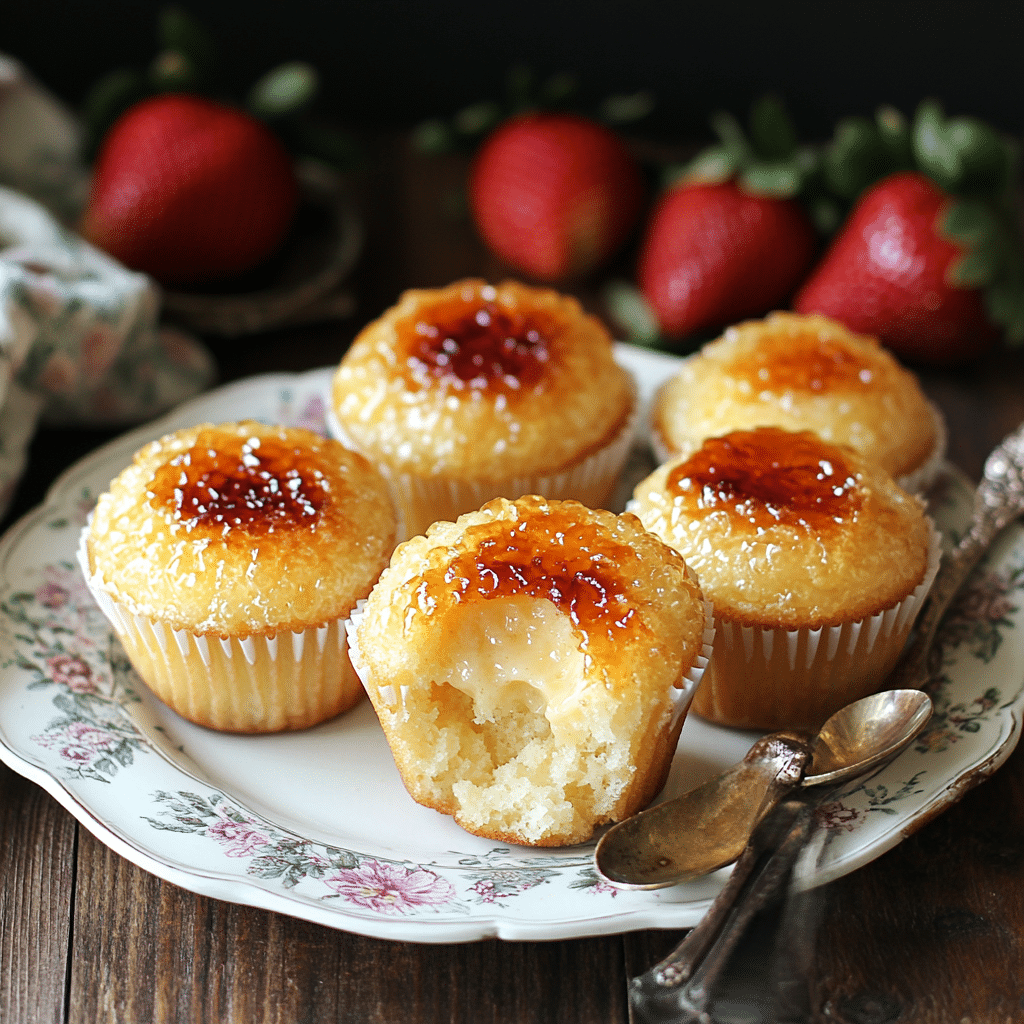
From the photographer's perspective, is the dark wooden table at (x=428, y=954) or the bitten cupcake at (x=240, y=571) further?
the bitten cupcake at (x=240, y=571)

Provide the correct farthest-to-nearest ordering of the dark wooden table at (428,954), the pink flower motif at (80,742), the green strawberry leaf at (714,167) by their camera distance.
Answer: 1. the green strawberry leaf at (714,167)
2. the pink flower motif at (80,742)
3. the dark wooden table at (428,954)

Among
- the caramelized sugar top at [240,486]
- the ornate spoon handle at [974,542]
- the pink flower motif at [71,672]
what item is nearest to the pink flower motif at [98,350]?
the caramelized sugar top at [240,486]

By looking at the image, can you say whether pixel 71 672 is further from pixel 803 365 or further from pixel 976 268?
pixel 976 268

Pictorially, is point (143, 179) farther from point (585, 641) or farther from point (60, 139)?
point (585, 641)

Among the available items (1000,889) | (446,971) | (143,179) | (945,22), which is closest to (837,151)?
(945,22)

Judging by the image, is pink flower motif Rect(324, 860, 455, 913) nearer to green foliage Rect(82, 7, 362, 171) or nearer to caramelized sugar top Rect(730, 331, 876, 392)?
caramelized sugar top Rect(730, 331, 876, 392)

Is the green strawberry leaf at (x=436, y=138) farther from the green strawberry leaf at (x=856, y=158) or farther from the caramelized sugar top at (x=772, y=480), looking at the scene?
the caramelized sugar top at (x=772, y=480)
